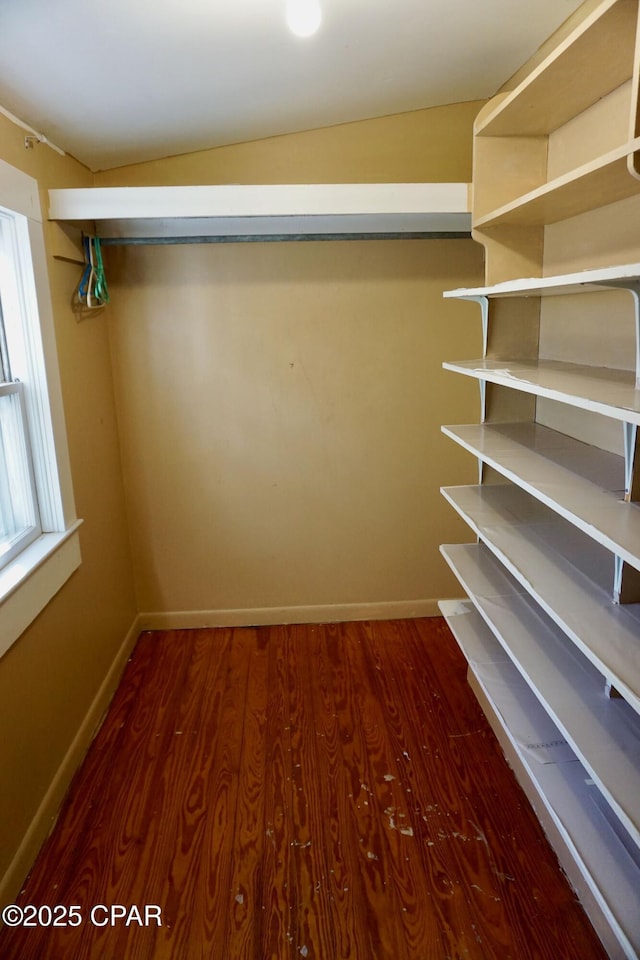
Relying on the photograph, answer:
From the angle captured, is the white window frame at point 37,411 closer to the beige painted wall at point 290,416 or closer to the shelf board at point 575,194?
the beige painted wall at point 290,416

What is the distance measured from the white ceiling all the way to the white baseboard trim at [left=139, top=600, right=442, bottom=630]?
2.18 m

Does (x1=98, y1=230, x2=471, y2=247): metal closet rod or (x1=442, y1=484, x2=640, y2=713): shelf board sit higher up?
(x1=98, y1=230, x2=471, y2=247): metal closet rod

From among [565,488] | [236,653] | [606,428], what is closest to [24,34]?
[565,488]

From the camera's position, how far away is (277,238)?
2672mm

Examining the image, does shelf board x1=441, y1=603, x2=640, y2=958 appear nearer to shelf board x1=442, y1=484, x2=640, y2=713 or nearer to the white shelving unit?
the white shelving unit

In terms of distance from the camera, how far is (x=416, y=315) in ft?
9.37

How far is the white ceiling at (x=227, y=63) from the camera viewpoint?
1520 millimetres

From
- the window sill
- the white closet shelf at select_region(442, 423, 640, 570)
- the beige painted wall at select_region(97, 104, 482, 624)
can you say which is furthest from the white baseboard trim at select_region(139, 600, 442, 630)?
the white closet shelf at select_region(442, 423, 640, 570)

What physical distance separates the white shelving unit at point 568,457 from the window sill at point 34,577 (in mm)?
1388

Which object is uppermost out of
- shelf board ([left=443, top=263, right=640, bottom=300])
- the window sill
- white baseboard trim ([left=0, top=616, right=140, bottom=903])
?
shelf board ([left=443, top=263, right=640, bottom=300])

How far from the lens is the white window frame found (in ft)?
5.91

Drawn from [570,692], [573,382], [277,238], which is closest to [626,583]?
[570,692]

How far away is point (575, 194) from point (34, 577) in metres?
1.88

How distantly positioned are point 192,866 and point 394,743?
840 millimetres
